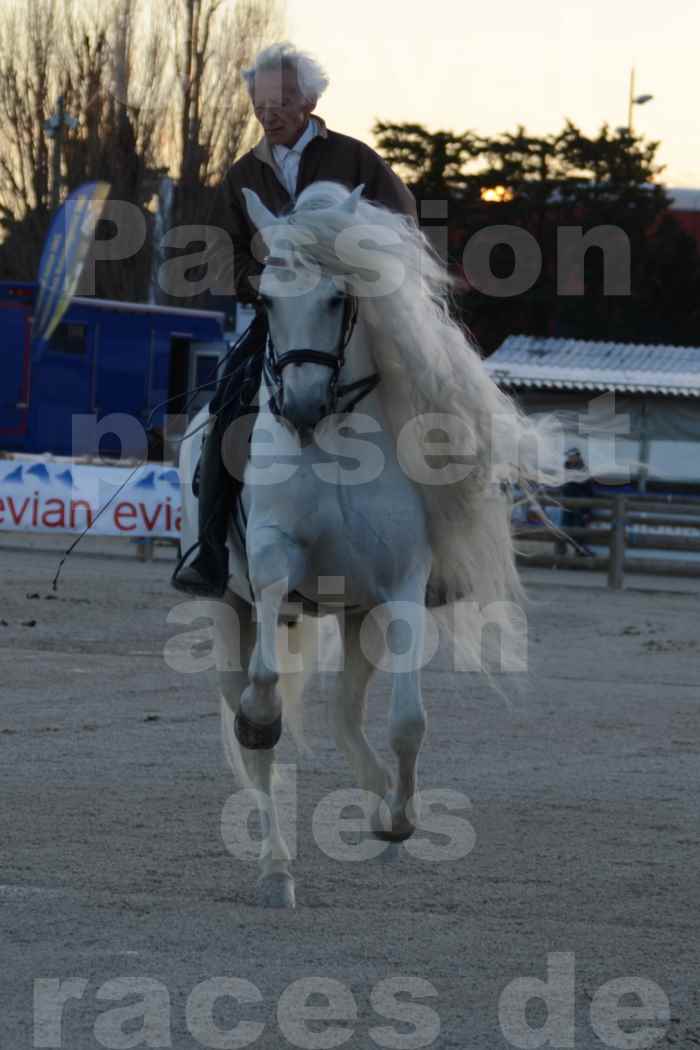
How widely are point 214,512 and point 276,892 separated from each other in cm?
146

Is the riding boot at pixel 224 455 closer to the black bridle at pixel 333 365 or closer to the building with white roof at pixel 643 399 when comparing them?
the black bridle at pixel 333 365

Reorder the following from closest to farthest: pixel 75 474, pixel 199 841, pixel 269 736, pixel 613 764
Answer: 1. pixel 269 736
2. pixel 199 841
3. pixel 613 764
4. pixel 75 474

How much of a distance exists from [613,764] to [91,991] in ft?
16.1

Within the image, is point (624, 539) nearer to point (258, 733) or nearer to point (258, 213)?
point (258, 733)

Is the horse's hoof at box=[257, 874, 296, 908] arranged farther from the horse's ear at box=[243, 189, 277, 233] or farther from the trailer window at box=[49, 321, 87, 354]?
the trailer window at box=[49, 321, 87, 354]

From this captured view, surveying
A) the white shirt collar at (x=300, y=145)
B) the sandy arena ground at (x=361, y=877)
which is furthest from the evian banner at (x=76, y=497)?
the white shirt collar at (x=300, y=145)

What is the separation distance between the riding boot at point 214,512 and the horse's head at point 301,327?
893 mm

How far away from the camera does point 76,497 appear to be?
20062 millimetres

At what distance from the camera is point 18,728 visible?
9.16 m

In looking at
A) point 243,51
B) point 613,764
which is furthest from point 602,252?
point 613,764

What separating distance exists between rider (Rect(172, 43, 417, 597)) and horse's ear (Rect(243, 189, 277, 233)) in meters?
0.54

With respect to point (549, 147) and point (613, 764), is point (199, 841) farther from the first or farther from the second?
point (549, 147)

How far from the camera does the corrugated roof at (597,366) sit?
29.5 meters

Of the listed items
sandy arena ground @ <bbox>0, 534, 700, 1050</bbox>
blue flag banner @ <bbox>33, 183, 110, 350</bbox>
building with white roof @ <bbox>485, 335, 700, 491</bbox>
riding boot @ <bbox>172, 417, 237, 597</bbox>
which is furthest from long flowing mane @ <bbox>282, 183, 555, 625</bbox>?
building with white roof @ <bbox>485, 335, 700, 491</bbox>
